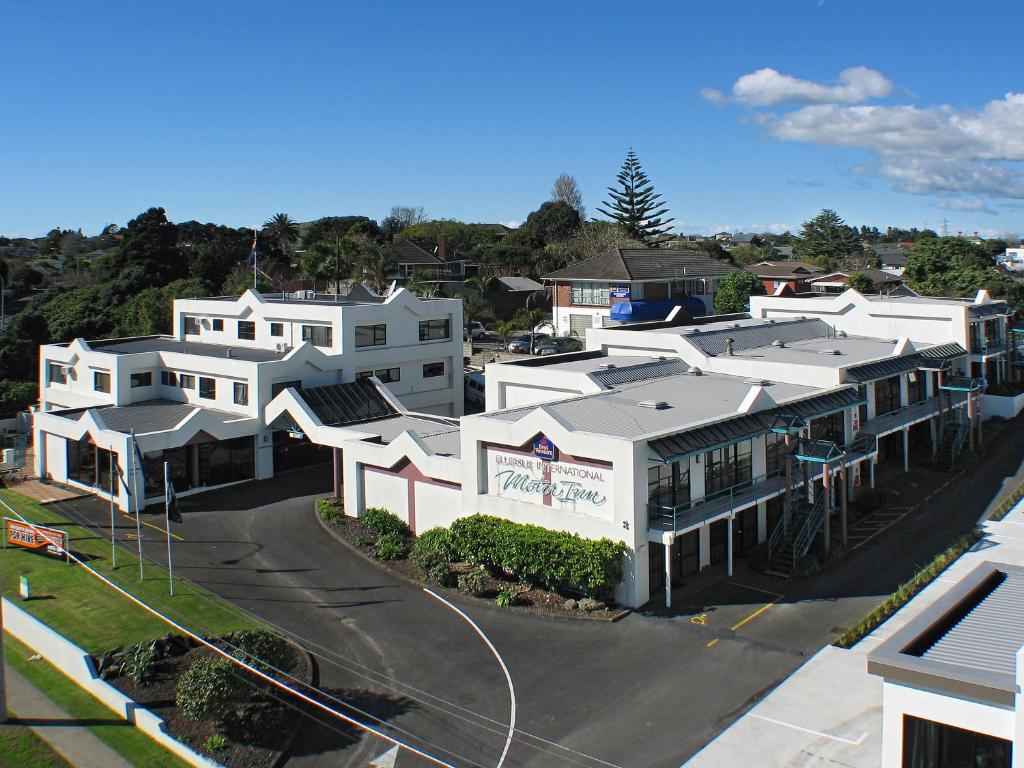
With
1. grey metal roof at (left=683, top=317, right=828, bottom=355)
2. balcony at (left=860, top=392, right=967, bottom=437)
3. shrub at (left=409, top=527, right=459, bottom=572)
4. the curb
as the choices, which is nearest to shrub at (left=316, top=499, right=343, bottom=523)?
the curb

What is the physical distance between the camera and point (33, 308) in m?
82.8

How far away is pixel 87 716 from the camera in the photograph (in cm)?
2103

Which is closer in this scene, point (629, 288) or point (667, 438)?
point (667, 438)

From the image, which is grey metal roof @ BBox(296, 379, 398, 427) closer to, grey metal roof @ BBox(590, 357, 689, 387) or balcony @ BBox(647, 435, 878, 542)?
grey metal roof @ BBox(590, 357, 689, 387)

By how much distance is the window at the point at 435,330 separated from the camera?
4884cm

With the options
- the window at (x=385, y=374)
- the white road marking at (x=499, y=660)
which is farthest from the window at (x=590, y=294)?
the white road marking at (x=499, y=660)

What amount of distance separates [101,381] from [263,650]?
28.9 metres

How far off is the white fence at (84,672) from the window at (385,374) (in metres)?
20.4

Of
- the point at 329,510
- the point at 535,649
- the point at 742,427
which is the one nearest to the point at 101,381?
the point at 329,510

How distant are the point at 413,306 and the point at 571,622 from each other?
26.0 meters

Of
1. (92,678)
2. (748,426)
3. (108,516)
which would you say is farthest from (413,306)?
(92,678)

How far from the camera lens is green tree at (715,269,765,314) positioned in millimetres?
70875

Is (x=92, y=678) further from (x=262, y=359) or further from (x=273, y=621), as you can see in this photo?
(x=262, y=359)

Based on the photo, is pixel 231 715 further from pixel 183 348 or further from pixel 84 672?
pixel 183 348
